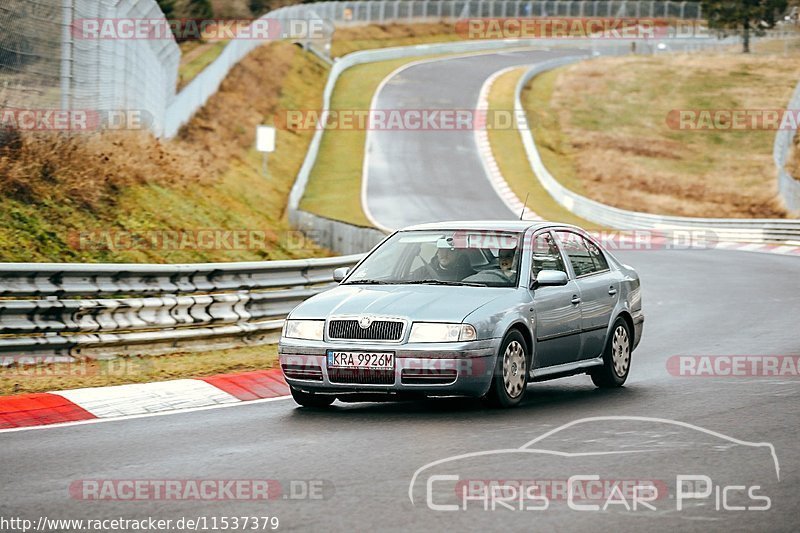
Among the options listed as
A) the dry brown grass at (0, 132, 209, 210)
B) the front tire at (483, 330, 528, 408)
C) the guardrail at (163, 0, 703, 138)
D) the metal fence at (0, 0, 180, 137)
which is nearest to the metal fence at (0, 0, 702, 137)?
the metal fence at (0, 0, 180, 137)

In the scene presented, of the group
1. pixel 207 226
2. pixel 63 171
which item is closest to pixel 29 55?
pixel 63 171

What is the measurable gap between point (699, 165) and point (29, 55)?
4575 cm

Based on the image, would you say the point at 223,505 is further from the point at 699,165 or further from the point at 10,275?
the point at 699,165

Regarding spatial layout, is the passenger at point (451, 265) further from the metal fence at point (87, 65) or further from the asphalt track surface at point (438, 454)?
the metal fence at point (87, 65)

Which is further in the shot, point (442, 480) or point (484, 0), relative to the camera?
point (484, 0)

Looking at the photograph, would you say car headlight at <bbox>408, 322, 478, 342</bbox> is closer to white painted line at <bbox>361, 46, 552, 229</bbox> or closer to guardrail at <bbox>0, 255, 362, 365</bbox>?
guardrail at <bbox>0, 255, 362, 365</bbox>

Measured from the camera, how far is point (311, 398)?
1020 cm

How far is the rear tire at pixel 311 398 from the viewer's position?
10.2 m

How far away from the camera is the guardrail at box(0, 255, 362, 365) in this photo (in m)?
11.7

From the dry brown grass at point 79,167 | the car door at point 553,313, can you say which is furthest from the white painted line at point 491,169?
the car door at point 553,313

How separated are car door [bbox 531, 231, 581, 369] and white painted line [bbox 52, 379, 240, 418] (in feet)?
8.52

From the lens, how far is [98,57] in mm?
20859

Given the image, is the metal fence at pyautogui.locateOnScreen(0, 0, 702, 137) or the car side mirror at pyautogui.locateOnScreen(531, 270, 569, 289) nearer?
the car side mirror at pyautogui.locateOnScreen(531, 270, 569, 289)

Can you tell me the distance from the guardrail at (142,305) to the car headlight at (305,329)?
114 inches
